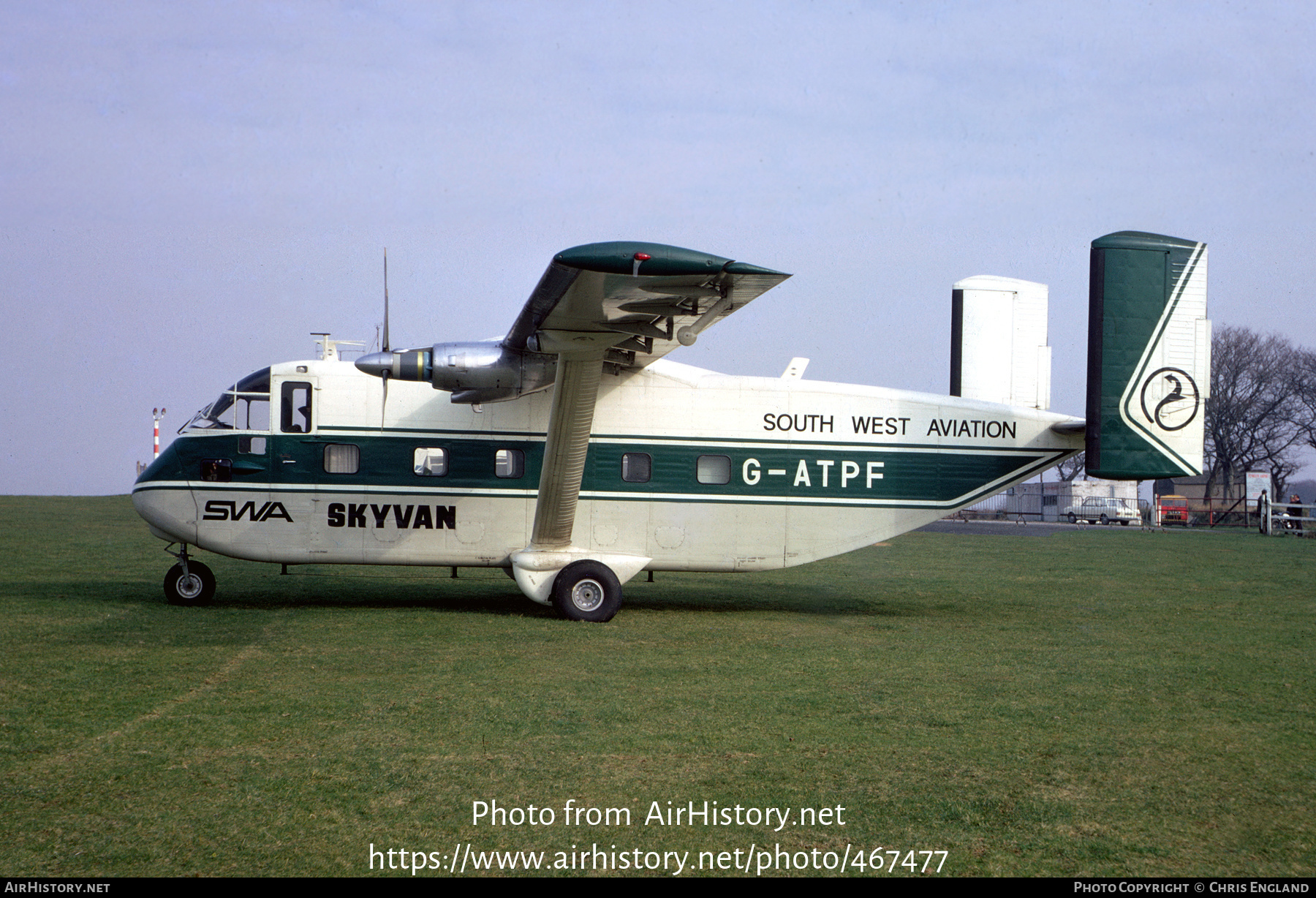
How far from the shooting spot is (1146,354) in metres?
12.3

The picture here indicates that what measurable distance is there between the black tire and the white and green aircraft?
1.0 inches

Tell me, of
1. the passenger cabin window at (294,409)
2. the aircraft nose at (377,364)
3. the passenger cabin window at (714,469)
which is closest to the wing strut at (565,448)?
the passenger cabin window at (714,469)

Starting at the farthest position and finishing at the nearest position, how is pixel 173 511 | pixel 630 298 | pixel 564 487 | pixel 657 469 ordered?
pixel 657 469 → pixel 173 511 → pixel 564 487 → pixel 630 298

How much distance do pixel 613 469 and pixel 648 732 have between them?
6.90m

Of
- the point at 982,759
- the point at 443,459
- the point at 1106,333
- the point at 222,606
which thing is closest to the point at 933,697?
the point at 982,759

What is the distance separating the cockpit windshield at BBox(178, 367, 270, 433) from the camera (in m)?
13.1

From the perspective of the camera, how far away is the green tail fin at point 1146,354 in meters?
12.3

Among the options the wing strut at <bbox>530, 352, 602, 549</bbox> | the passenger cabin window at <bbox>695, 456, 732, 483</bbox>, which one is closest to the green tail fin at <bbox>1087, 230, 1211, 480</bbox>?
the passenger cabin window at <bbox>695, 456, 732, 483</bbox>

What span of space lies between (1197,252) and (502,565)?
9.71m

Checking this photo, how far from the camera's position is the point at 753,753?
6.11 m

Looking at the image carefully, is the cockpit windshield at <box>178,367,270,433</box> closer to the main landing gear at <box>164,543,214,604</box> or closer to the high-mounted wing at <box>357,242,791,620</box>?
the main landing gear at <box>164,543,214,604</box>

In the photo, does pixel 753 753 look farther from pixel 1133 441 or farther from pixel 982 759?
pixel 1133 441

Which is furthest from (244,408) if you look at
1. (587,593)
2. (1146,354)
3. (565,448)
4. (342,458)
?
(1146,354)

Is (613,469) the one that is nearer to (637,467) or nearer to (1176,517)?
(637,467)
